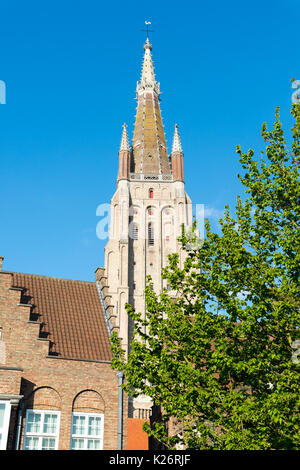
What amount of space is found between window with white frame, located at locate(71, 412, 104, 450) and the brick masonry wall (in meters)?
0.26

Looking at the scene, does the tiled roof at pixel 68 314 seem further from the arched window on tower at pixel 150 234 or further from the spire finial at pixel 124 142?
the spire finial at pixel 124 142

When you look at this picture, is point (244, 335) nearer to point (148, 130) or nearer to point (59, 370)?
point (59, 370)

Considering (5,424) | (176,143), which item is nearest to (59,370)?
(5,424)

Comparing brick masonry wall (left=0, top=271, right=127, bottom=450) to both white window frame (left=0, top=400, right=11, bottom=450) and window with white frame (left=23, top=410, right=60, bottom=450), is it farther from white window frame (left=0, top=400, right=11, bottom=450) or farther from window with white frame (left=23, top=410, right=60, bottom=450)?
white window frame (left=0, top=400, right=11, bottom=450)

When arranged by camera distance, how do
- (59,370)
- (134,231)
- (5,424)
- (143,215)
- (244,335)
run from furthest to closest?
(143,215)
(134,231)
(59,370)
(5,424)
(244,335)

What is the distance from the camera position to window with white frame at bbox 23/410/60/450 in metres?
23.5

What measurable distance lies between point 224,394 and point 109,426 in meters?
9.69

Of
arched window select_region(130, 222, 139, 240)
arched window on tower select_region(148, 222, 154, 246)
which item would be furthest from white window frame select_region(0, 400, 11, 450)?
arched window on tower select_region(148, 222, 154, 246)

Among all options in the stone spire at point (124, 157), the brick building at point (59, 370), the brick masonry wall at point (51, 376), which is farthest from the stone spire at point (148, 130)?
the brick masonry wall at point (51, 376)

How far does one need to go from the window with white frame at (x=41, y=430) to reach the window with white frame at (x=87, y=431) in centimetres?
86

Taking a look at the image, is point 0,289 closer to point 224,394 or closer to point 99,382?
point 99,382

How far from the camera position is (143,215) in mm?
84875

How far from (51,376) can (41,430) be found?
2.36 meters
